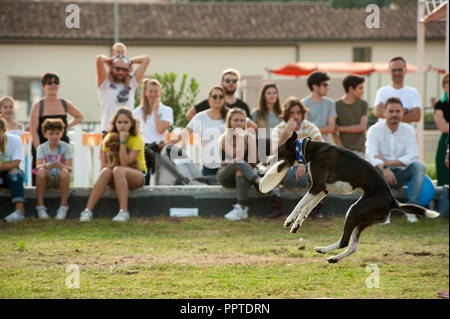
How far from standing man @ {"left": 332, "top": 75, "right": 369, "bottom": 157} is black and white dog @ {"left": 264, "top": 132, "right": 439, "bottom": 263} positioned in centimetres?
110

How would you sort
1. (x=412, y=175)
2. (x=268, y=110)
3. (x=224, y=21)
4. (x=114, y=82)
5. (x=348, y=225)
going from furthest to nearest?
(x=224, y=21) < (x=114, y=82) < (x=268, y=110) < (x=412, y=175) < (x=348, y=225)

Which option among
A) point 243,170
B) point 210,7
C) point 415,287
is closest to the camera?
point 243,170

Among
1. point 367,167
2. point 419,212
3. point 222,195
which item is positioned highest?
point 367,167

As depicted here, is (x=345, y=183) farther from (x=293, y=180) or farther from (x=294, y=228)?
(x=293, y=180)

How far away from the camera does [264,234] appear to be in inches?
305

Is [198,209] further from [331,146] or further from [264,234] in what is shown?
[331,146]

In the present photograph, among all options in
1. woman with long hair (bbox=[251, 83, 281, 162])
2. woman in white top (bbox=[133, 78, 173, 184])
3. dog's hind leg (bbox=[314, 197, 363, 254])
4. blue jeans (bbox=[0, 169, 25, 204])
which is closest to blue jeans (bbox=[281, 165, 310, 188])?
dog's hind leg (bbox=[314, 197, 363, 254])

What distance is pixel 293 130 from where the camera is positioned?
2422 millimetres

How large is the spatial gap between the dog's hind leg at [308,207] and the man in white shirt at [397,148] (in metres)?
1.19

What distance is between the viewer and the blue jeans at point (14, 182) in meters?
3.72

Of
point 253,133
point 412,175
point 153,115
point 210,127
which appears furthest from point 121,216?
point 253,133

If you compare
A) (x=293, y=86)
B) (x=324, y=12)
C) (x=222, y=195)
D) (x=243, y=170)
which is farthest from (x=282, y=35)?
(x=243, y=170)

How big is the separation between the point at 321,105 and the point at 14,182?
80.0 inches
